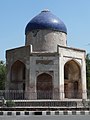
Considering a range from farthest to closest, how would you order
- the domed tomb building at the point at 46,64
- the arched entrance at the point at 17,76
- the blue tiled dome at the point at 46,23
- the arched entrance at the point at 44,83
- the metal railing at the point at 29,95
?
1. the arched entrance at the point at 17,76
2. the blue tiled dome at the point at 46,23
3. the arched entrance at the point at 44,83
4. the domed tomb building at the point at 46,64
5. the metal railing at the point at 29,95

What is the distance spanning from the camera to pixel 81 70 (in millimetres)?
24016

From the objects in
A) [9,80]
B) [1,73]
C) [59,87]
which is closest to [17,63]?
[9,80]

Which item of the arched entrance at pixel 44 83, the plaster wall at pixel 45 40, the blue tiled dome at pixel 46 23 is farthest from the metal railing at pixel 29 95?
the blue tiled dome at pixel 46 23

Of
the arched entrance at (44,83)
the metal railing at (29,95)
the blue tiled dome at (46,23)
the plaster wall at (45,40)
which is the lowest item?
the metal railing at (29,95)

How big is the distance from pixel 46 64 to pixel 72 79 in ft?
13.3

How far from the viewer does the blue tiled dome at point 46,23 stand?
23812 mm

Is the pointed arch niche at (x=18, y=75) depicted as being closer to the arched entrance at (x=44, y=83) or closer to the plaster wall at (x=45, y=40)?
the arched entrance at (x=44, y=83)

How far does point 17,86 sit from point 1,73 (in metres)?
11.6

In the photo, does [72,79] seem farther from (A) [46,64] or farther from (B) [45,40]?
(B) [45,40]

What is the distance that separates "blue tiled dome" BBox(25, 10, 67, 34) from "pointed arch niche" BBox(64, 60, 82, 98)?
347 cm

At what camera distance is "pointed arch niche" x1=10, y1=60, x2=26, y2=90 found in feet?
80.4

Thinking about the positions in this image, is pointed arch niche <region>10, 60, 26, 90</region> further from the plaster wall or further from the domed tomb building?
the plaster wall

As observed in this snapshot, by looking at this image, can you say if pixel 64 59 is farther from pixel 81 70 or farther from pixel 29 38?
pixel 29 38

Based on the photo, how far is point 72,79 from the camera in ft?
81.2
